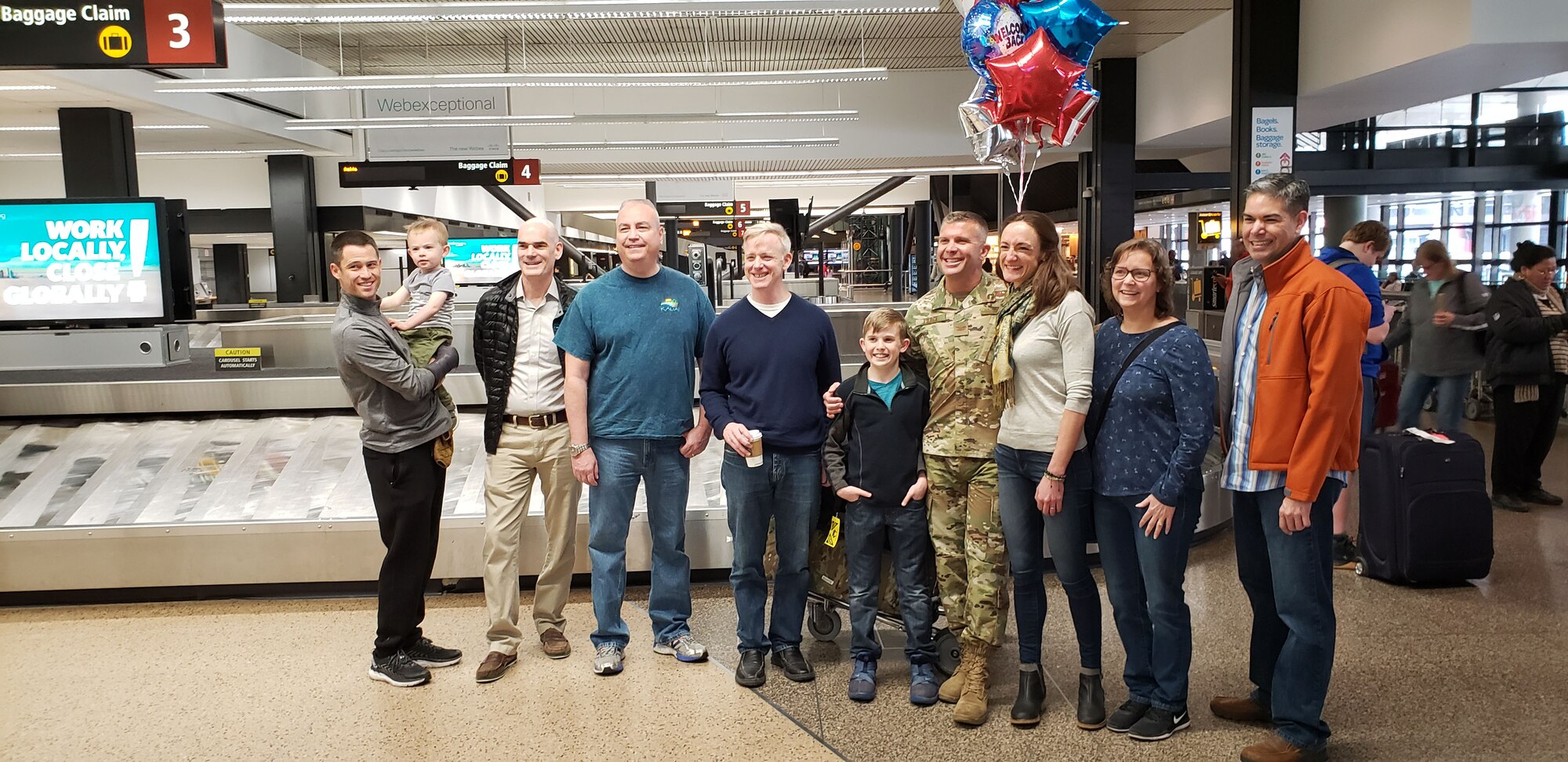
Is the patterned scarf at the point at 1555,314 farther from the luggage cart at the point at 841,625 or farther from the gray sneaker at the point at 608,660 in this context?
the gray sneaker at the point at 608,660

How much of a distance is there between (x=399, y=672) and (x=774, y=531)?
141 cm

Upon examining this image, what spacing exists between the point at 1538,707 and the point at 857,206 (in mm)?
19190

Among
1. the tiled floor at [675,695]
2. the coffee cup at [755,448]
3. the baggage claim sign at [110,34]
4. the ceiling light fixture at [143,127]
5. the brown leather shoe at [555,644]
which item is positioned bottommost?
the tiled floor at [675,695]

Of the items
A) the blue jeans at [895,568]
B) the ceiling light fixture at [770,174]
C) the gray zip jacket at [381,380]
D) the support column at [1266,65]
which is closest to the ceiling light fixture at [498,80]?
the support column at [1266,65]

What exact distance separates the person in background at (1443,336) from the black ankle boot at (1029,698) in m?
4.00

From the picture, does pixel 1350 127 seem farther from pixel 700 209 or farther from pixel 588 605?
pixel 588 605

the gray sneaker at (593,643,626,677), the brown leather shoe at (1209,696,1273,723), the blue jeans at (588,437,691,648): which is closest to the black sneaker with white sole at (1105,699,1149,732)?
the brown leather shoe at (1209,696,1273,723)

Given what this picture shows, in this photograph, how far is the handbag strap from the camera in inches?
111

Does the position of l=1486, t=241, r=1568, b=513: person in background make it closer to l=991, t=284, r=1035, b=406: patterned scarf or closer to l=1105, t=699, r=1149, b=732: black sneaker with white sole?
l=1105, t=699, r=1149, b=732: black sneaker with white sole

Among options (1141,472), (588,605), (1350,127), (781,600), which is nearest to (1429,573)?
(1141,472)

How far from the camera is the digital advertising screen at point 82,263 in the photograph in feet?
20.4

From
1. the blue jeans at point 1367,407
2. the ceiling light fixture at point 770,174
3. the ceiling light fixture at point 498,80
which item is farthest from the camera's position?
the ceiling light fixture at point 770,174

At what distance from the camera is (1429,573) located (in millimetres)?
4348

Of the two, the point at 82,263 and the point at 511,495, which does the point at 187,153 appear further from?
the point at 511,495
